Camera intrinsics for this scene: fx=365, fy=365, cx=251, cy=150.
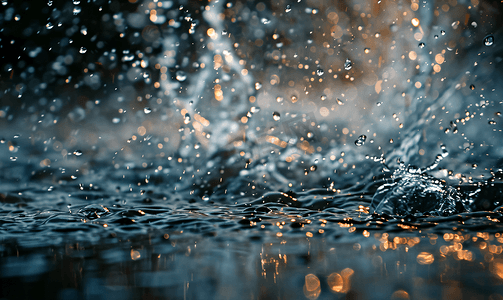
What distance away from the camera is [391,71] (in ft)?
7.54

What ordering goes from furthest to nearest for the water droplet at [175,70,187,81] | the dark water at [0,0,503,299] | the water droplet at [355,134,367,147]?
the water droplet at [175,70,187,81], the water droplet at [355,134,367,147], the dark water at [0,0,503,299]

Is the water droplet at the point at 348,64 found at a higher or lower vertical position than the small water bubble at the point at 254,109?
higher

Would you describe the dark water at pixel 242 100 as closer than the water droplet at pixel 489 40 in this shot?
Yes

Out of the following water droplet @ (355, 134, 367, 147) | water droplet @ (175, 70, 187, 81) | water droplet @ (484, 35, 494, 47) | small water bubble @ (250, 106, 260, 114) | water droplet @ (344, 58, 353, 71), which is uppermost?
water droplet @ (484, 35, 494, 47)

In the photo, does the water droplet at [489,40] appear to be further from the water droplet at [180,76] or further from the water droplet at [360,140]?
the water droplet at [180,76]

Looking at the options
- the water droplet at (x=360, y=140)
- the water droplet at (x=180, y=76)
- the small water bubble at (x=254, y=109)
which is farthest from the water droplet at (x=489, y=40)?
the water droplet at (x=180, y=76)

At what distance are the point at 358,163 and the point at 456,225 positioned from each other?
41.2 inches

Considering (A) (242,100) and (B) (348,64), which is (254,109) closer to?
(A) (242,100)

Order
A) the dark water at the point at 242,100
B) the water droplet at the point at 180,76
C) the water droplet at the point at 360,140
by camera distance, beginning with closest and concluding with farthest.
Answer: the dark water at the point at 242,100 → the water droplet at the point at 360,140 → the water droplet at the point at 180,76

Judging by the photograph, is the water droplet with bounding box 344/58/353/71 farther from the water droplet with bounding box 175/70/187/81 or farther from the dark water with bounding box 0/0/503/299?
the water droplet with bounding box 175/70/187/81

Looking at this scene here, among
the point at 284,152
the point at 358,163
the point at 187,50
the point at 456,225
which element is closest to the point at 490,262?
the point at 456,225

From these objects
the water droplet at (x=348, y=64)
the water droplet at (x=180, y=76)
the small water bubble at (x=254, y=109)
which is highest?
the water droplet at (x=348, y=64)

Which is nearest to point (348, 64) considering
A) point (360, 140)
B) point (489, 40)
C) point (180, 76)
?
point (360, 140)

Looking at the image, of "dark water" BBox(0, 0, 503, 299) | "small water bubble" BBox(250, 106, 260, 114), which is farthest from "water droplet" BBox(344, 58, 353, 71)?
"small water bubble" BBox(250, 106, 260, 114)
